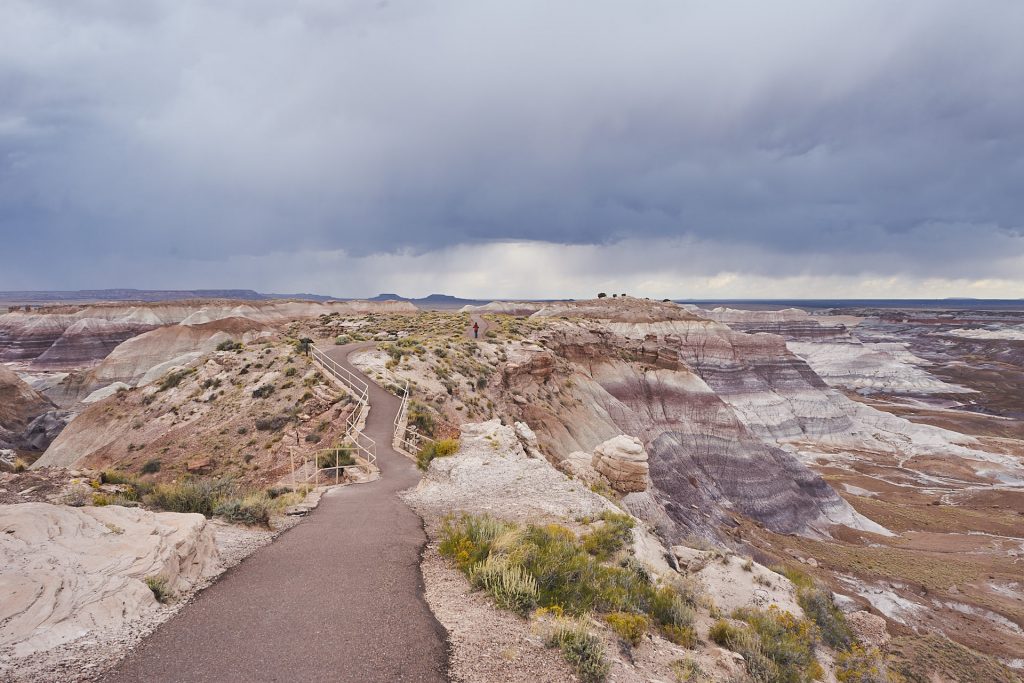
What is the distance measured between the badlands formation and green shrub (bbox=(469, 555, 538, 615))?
0.19 meters

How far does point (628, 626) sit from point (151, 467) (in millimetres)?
20248

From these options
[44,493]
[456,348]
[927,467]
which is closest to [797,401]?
[927,467]

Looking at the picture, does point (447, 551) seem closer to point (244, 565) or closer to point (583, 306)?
point (244, 565)

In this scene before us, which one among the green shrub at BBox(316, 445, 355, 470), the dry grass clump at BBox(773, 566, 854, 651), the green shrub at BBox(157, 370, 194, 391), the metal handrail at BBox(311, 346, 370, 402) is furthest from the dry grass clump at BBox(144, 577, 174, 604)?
the green shrub at BBox(157, 370, 194, 391)

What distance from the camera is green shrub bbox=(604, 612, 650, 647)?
675 cm

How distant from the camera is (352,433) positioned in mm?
18906

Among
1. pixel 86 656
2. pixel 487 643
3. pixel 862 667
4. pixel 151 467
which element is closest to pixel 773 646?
pixel 862 667

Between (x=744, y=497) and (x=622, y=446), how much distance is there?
79.9 feet

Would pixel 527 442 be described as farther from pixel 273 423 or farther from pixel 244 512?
pixel 273 423

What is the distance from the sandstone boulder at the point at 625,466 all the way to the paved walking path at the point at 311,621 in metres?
11.8

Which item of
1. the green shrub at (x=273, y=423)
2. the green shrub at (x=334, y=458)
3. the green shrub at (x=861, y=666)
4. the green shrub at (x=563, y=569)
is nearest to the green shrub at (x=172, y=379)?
the green shrub at (x=273, y=423)

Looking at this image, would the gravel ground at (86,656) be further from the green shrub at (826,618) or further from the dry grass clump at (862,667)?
the green shrub at (826,618)

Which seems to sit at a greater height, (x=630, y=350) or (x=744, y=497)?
(x=630, y=350)

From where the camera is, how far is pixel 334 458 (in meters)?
16.8
